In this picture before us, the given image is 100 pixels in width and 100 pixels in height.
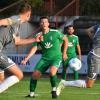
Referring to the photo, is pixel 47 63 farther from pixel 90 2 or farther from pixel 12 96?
pixel 90 2

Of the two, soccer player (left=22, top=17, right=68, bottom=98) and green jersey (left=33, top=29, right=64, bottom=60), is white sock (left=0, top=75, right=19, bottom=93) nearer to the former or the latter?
soccer player (left=22, top=17, right=68, bottom=98)

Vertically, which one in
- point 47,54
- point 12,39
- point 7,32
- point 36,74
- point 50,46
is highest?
point 7,32

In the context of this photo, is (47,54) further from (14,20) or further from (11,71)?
(14,20)

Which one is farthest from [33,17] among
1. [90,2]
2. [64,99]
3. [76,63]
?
[64,99]

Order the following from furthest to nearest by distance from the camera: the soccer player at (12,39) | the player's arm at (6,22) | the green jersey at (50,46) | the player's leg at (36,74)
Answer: the green jersey at (50,46), the player's leg at (36,74), the soccer player at (12,39), the player's arm at (6,22)

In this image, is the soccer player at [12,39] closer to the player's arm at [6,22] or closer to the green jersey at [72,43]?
the player's arm at [6,22]

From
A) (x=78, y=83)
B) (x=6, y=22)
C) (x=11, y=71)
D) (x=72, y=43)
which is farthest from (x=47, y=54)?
(x=72, y=43)

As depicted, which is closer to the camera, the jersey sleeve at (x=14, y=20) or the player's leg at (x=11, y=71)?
the jersey sleeve at (x=14, y=20)

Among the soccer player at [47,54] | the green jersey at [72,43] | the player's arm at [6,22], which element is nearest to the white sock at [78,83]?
the soccer player at [47,54]

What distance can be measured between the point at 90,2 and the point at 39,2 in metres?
3.32

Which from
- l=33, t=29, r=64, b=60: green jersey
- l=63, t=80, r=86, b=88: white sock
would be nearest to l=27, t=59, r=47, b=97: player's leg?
l=33, t=29, r=64, b=60: green jersey

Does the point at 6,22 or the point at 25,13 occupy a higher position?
the point at 25,13

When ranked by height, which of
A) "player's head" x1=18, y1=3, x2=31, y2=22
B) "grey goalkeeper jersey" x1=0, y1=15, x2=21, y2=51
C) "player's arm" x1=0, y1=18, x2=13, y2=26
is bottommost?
"grey goalkeeper jersey" x1=0, y1=15, x2=21, y2=51

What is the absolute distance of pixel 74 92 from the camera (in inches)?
645
